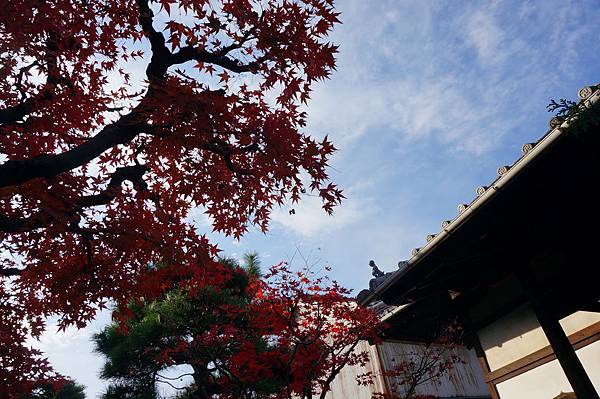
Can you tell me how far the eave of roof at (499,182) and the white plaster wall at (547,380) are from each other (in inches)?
106

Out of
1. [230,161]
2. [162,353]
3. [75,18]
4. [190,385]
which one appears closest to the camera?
[230,161]

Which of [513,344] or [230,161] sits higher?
[230,161]

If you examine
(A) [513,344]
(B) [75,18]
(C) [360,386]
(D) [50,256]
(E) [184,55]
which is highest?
(B) [75,18]

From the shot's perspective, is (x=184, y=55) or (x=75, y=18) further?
(x=75, y=18)

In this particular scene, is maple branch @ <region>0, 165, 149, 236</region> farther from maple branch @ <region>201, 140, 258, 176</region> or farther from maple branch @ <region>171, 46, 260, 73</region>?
maple branch @ <region>171, 46, 260, 73</region>

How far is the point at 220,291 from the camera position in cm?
1298

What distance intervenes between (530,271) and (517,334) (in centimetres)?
173

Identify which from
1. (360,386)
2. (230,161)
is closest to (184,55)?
(230,161)

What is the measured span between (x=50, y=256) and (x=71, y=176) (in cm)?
194

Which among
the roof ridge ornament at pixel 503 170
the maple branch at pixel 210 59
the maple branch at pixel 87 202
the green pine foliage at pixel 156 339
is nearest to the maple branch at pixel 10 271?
the maple branch at pixel 87 202

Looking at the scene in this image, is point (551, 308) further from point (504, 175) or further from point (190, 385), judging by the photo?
point (190, 385)

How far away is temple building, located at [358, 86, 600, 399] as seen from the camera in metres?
4.61

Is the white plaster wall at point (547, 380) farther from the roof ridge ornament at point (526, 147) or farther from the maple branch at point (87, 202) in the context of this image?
the maple branch at point (87, 202)

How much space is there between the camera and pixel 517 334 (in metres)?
6.33
